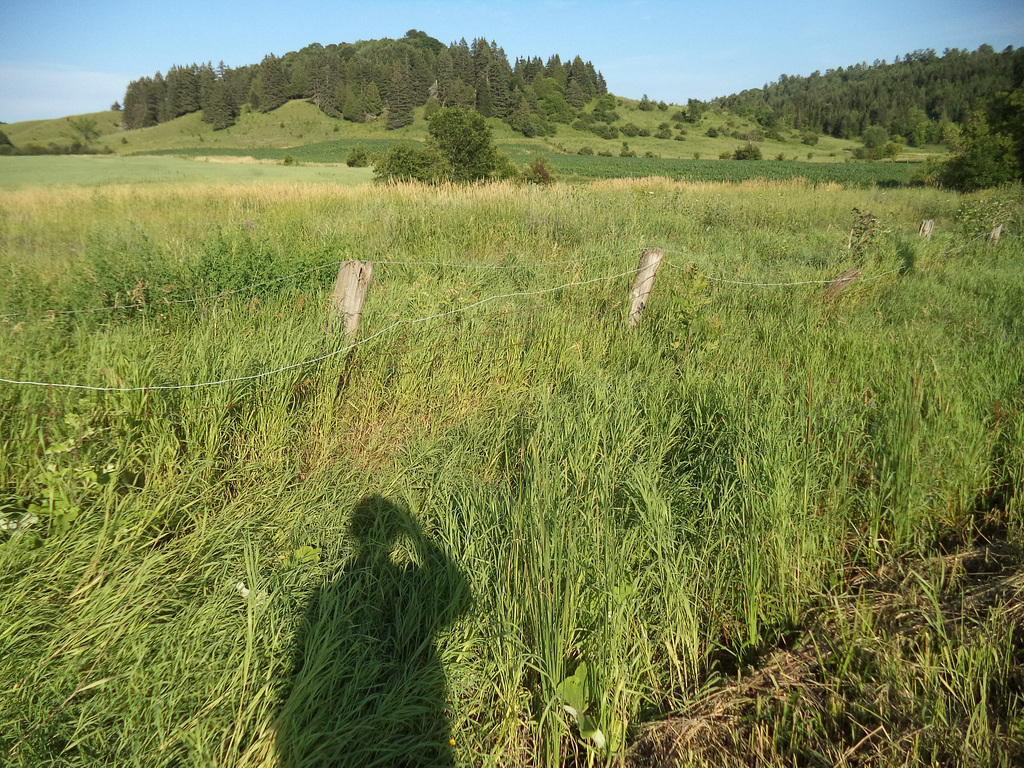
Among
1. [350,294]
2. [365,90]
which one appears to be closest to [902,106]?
[365,90]

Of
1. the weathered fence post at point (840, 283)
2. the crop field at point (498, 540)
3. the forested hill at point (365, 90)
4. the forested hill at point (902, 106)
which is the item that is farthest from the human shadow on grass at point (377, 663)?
the forested hill at point (902, 106)

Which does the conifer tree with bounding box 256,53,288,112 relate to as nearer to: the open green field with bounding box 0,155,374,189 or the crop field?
the open green field with bounding box 0,155,374,189

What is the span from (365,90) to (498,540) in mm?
109415

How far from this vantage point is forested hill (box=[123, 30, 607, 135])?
93.8 meters

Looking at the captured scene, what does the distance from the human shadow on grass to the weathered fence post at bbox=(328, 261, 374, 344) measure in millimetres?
1792

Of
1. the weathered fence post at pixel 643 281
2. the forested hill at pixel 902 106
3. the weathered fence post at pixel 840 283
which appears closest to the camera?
the weathered fence post at pixel 643 281

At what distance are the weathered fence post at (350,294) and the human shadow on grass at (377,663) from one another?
1.79 m

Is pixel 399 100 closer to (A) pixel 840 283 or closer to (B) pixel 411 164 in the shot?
(B) pixel 411 164

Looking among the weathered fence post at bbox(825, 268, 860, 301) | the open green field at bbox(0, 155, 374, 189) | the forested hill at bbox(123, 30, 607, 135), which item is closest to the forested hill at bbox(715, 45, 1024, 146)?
the forested hill at bbox(123, 30, 607, 135)

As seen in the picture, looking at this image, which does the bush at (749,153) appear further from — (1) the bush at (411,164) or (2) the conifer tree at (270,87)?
(2) the conifer tree at (270,87)

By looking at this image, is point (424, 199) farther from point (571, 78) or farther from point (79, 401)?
point (571, 78)

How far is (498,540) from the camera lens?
8.55ft

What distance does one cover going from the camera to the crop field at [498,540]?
190cm

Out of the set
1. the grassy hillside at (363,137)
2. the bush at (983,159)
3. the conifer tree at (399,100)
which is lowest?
the bush at (983,159)
